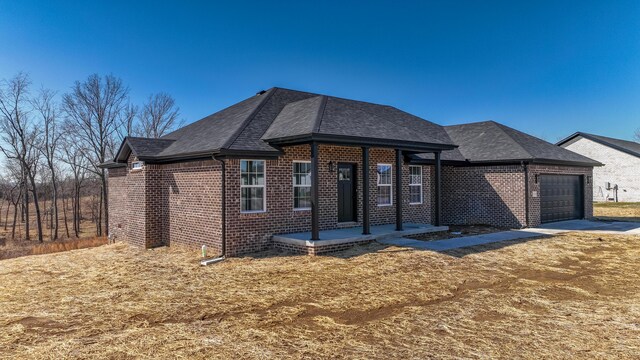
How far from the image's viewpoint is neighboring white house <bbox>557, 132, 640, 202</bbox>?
104 feet

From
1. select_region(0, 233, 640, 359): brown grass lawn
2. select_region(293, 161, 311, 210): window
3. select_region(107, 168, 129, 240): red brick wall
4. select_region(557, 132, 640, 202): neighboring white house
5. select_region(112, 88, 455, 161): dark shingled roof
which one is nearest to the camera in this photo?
select_region(0, 233, 640, 359): brown grass lawn

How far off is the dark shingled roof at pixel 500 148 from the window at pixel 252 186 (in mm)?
8282

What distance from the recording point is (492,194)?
17.9 meters

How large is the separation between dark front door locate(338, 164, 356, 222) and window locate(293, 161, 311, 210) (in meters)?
1.35

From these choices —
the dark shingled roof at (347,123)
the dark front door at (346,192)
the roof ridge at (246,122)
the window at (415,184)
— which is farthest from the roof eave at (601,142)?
the roof ridge at (246,122)

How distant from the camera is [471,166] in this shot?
18406 mm

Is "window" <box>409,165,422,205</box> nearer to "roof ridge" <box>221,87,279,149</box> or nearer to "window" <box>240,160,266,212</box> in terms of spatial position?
"roof ridge" <box>221,87,279,149</box>

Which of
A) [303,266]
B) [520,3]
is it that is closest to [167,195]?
[303,266]

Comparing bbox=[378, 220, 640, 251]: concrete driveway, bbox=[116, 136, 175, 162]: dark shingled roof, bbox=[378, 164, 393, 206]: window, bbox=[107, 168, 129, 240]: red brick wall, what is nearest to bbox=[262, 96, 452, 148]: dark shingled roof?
bbox=[378, 164, 393, 206]: window

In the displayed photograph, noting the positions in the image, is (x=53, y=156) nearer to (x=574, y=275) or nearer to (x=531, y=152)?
(x=531, y=152)

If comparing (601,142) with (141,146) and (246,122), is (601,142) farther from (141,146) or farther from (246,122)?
(141,146)

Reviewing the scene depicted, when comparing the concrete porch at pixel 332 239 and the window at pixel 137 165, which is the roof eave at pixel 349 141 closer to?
the concrete porch at pixel 332 239

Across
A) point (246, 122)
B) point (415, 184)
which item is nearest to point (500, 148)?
point (415, 184)

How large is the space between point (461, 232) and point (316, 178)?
7.25 m
